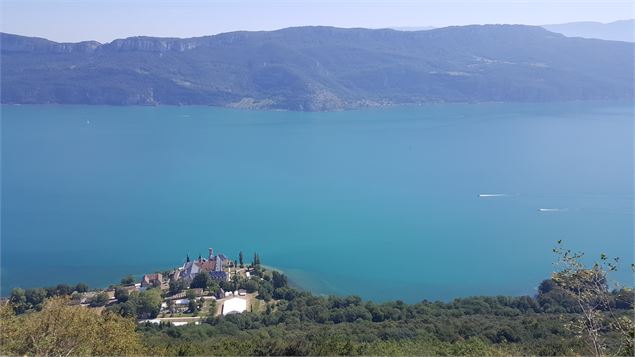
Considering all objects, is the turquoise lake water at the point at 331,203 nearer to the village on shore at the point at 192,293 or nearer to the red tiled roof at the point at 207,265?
the village on shore at the point at 192,293

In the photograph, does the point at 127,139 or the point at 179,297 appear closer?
the point at 179,297

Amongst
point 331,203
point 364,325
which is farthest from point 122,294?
point 331,203

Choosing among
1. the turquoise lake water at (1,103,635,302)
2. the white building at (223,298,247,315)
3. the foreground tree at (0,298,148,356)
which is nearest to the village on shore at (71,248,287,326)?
the white building at (223,298,247,315)

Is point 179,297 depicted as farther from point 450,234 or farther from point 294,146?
point 294,146

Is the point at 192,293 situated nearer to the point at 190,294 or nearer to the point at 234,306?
the point at 190,294

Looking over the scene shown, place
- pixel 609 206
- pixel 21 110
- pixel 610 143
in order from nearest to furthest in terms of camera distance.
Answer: pixel 609 206 < pixel 610 143 < pixel 21 110

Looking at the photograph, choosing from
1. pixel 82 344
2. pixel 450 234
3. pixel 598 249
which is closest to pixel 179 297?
pixel 82 344
